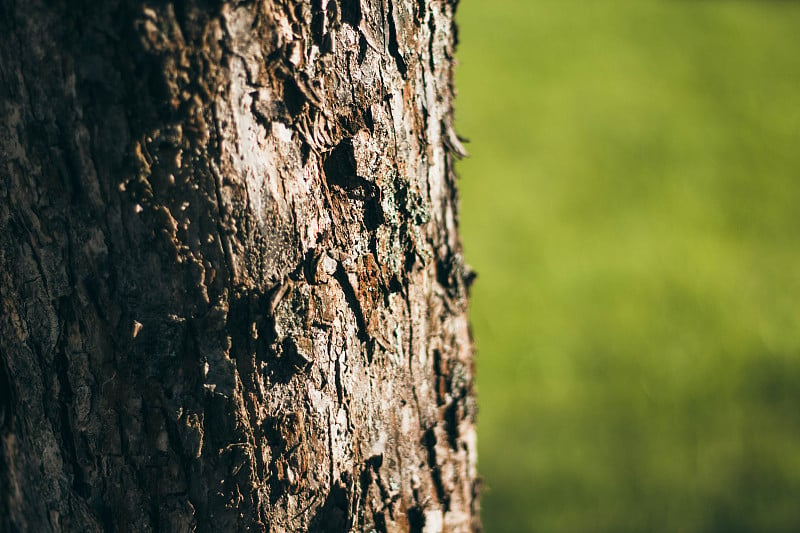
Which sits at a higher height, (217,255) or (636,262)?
(636,262)

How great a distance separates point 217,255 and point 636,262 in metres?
4.19

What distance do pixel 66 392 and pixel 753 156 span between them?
6001mm

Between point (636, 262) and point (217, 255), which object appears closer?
point (217, 255)

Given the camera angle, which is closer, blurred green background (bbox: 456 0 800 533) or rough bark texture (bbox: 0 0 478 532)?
rough bark texture (bbox: 0 0 478 532)

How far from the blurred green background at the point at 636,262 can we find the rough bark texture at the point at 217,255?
2.35 metres

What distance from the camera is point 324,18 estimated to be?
3.46 feet

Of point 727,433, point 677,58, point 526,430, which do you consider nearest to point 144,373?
point 526,430

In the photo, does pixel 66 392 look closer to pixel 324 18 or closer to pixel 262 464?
pixel 262 464

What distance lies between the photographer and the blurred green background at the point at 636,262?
11.2 ft

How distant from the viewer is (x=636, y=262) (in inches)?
188

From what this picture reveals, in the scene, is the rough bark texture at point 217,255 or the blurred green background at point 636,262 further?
the blurred green background at point 636,262

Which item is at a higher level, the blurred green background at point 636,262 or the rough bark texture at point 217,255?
the blurred green background at point 636,262

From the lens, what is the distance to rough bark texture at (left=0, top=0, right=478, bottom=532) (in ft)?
3.18

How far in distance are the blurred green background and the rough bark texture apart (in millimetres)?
2355
